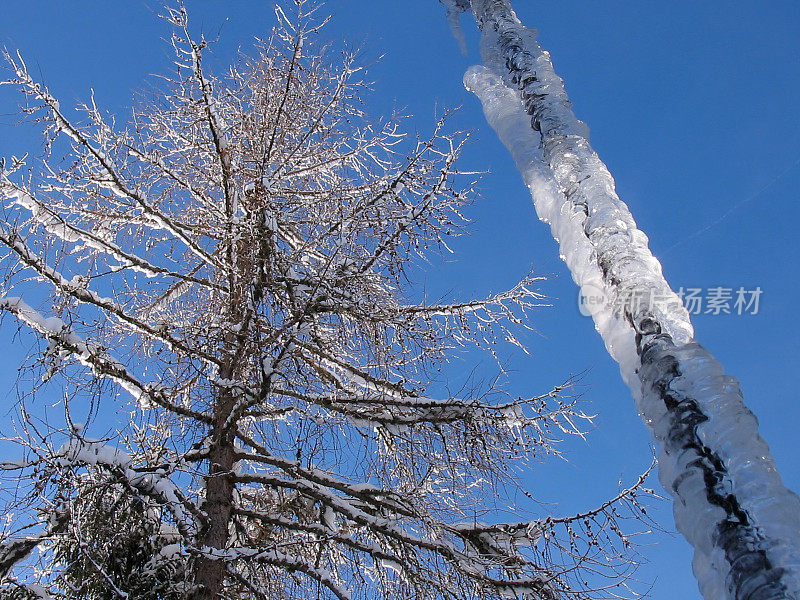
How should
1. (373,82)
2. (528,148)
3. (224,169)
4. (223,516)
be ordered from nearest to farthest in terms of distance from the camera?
(528,148) < (223,516) < (224,169) < (373,82)

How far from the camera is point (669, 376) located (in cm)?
202

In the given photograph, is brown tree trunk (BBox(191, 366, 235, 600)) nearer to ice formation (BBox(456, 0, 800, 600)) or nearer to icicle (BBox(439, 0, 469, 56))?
ice formation (BBox(456, 0, 800, 600))

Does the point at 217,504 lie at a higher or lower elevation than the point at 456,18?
lower

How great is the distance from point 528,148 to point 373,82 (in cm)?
344

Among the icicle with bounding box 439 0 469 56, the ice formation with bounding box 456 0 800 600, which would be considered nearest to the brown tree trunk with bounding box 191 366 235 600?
the ice formation with bounding box 456 0 800 600

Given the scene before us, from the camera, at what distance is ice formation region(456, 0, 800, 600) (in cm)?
165

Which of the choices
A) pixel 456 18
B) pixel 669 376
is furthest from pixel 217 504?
pixel 456 18

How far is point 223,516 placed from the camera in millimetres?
4289

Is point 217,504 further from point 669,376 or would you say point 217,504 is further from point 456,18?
point 456,18

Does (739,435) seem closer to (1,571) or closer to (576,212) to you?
(576,212)

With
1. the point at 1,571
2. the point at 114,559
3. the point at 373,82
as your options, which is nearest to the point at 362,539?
the point at 114,559

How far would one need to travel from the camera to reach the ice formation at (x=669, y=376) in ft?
5.42

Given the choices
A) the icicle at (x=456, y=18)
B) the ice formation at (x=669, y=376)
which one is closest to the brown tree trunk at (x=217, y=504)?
the ice formation at (x=669, y=376)

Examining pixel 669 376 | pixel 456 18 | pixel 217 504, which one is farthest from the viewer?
pixel 456 18
